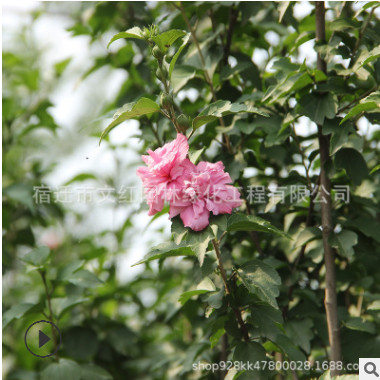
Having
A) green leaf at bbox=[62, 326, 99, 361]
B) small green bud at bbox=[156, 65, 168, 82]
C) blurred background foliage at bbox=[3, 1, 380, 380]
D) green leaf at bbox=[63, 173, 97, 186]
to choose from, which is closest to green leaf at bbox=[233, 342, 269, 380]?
blurred background foliage at bbox=[3, 1, 380, 380]

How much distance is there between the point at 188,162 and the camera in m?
0.89

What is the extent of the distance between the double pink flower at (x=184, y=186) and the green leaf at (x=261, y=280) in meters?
0.16

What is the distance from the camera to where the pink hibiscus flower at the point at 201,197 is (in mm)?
861

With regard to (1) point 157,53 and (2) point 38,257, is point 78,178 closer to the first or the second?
(2) point 38,257

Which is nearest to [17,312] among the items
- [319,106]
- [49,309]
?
[49,309]

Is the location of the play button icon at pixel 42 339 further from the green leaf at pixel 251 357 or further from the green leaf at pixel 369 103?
the green leaf at pixel 369 103

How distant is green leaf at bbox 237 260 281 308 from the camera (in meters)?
0.93

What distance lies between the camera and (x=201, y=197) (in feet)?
2.88

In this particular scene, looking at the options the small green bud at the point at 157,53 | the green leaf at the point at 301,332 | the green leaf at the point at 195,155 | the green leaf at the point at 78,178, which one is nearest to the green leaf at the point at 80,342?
the green leaf at the point at 78,178

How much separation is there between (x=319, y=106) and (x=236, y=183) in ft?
0.89

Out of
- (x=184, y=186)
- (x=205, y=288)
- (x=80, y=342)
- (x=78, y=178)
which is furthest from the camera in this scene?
(x=78, y=178)

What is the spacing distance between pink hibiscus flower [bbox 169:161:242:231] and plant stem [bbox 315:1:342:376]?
362 mm

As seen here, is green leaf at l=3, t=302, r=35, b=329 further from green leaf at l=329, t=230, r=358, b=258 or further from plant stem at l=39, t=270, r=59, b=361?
green leaf at l=329, t=230, r=358, b=258

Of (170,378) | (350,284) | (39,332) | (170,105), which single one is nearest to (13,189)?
(39,332)
